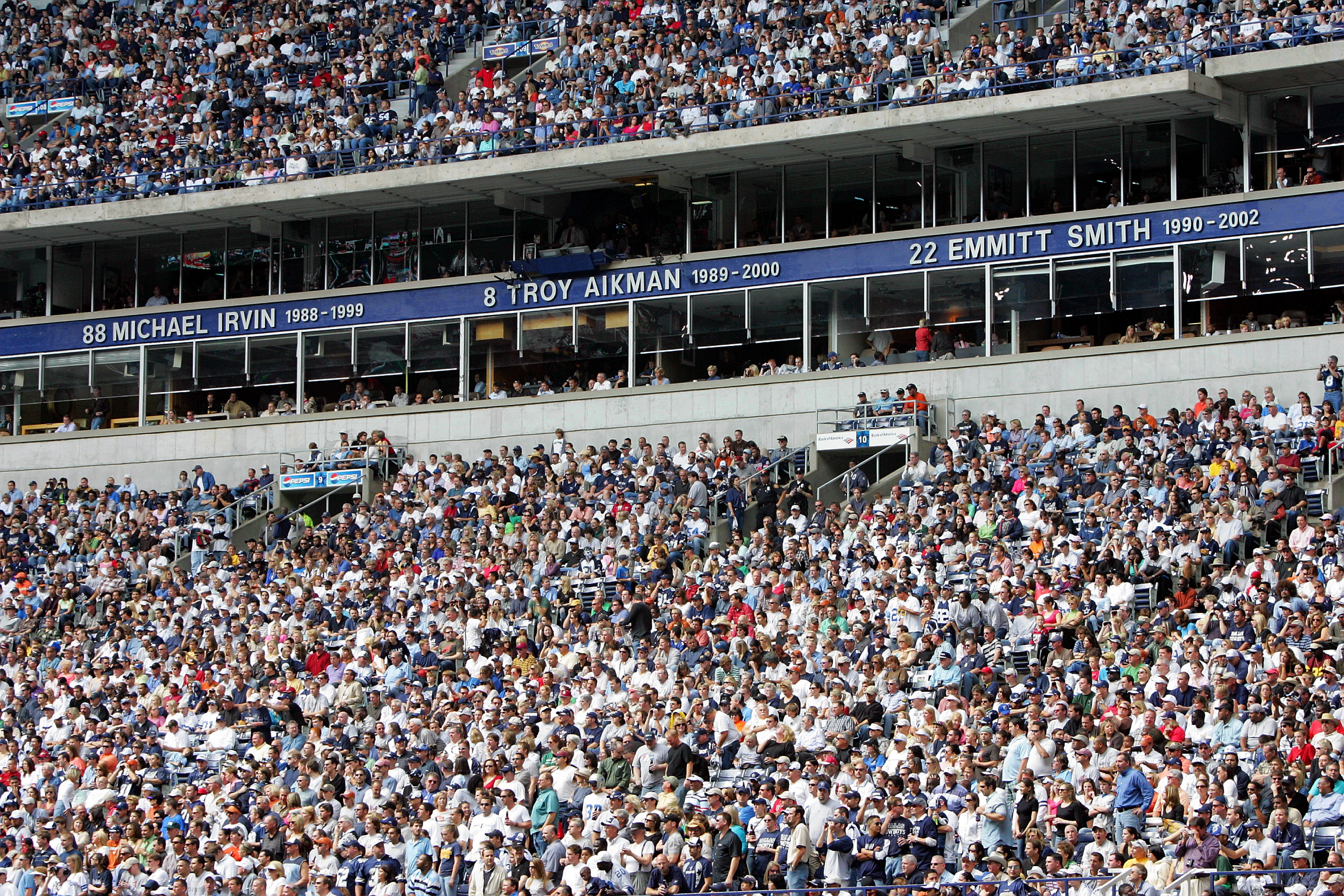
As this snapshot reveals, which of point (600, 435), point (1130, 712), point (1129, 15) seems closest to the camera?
point (1130, 712)

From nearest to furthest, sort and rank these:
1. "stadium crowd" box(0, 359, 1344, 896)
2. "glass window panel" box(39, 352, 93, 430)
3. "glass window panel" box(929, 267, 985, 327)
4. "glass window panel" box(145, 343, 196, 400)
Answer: "stadium crowd" box(0, 359, 1344, 896), "glass window panel" box(929, 267, 985, 327), "glass window panel" box(145, 343, 196, 400), "glass window panel" box(39, 352, 93, 430)

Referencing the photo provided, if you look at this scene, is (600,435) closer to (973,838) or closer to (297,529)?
(297,529)

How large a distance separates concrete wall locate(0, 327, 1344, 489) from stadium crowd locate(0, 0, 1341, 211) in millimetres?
3860

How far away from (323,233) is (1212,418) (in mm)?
17009

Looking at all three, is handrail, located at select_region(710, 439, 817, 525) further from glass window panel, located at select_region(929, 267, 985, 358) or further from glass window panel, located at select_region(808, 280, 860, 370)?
glass window panel, located at select_region(929, 267, 985, 358)

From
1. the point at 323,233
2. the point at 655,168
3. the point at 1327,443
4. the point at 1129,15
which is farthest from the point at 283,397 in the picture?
the point at 1327,443

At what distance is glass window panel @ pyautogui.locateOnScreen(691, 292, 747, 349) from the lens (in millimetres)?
32531

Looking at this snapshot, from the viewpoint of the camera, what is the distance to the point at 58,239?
37156 mm

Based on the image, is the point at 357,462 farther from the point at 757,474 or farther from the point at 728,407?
the point at 757,474

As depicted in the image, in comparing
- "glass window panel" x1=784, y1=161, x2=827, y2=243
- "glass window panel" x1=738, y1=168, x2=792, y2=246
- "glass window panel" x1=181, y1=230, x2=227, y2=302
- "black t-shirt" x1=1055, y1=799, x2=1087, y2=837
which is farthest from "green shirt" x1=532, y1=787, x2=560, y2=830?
"glass window panel" x1=181, y1=230, x2=227, y2=302

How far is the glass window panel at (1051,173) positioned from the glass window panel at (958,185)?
2.81 ft

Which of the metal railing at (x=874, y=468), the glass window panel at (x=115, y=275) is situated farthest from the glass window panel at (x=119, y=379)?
the metal railing at (x=874, y=468)

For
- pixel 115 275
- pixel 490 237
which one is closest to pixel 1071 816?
pixel 490 237

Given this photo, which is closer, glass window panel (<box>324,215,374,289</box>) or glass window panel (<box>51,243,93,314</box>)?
glass window panel (<box>324,215,374,289</box>)
